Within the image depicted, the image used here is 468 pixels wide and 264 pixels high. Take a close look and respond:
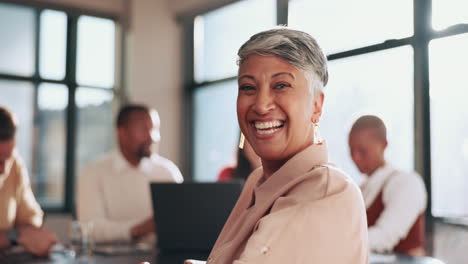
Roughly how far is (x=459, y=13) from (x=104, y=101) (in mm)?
4003

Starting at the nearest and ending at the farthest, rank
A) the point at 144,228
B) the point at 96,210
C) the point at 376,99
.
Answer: the point at 144,228
the point at 96,210
the point at 376,99

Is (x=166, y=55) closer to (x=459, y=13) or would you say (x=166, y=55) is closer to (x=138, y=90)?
(x=138, y=90)

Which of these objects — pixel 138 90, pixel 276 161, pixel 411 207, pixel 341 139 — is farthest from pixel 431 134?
pixel 138 90

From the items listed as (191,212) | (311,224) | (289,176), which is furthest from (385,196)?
(311,224)

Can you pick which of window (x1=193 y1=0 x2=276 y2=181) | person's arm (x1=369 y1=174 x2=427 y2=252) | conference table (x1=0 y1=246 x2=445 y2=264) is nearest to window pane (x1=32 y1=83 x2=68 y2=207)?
window (x1=193 y1=0 x2=276 y2=181)

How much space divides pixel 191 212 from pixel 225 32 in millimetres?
3938

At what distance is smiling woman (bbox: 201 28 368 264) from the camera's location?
95 cm

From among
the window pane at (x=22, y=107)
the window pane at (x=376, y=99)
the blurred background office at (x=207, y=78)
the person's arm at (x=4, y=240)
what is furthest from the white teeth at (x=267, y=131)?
the window pane at (x=22, y=107)

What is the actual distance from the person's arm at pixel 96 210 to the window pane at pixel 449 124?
87.0 inches

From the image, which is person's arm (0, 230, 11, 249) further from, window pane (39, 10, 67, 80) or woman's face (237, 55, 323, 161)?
window pane (39, 10, 67, 80)

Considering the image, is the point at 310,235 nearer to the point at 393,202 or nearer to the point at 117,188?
the point at 393,202

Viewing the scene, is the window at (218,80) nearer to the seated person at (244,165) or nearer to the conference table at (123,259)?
the seated person at (244,165)

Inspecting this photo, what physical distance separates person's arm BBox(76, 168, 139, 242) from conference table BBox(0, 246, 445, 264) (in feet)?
2.19

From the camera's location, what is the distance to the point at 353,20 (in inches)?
177
